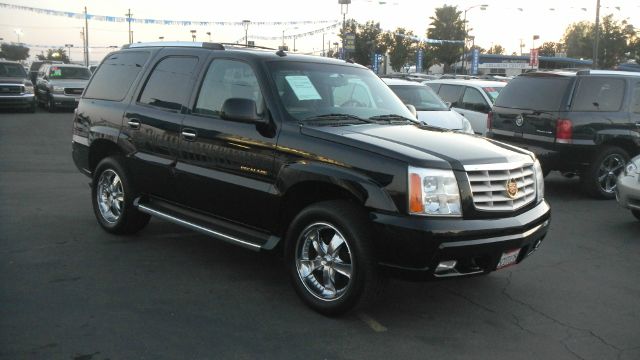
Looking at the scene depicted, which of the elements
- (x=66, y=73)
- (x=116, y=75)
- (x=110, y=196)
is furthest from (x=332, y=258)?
(x=66, y=73)

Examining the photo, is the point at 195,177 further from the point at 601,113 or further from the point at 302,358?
the point at 601,113

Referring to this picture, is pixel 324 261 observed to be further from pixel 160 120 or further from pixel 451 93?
pixel 451 93

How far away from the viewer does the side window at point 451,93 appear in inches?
559

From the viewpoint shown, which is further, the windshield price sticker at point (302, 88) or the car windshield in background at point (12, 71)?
the car windshield in background at point (12, 71)

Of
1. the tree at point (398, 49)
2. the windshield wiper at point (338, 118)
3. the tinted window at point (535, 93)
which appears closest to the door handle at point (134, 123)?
the windshield wiper at point (338, 118)

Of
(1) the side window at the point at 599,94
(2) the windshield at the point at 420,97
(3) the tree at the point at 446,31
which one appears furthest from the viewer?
(3) the tree at the point at 446,31

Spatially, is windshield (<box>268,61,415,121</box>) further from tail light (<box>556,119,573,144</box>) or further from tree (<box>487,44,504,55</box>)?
tree (<box>487,44,504,55</box>)

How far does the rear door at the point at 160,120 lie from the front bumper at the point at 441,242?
228cm

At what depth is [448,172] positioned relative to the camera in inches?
157

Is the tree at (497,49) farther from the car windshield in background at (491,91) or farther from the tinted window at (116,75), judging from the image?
the tinted window at (116,75)

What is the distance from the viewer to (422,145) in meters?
4.32

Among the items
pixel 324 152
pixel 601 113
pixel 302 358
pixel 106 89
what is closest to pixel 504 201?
pixel 324 152

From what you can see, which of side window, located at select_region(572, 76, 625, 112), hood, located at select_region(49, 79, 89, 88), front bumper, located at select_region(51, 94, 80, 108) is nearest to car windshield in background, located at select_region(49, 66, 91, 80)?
hood, located at select_region(49, 79, 89, 88)

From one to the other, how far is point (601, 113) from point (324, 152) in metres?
6.44
